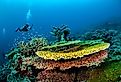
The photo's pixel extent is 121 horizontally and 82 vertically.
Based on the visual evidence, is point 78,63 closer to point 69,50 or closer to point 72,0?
point 69,50

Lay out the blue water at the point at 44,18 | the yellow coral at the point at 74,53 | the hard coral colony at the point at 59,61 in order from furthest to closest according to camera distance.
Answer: the blue water at the point at 44,18
the hard coral colony at the point at 59,61
the yellow coral at the point at 74,53

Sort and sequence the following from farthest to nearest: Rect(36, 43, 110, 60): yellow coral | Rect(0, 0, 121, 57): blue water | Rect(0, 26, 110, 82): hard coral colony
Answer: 1. Rect(0, 0, 121, 57): blue water
2. Rect(0, 26, 110, 82): hard coral colony
3. Rect(36, 43, 110, 60): yellow coral

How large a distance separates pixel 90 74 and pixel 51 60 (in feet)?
3.28

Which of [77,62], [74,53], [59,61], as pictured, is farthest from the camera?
[59,61]

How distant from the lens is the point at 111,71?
550 cm

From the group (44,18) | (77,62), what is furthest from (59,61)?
(44,18)

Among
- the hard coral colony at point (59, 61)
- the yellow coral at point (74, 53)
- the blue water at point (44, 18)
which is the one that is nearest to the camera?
the yellow coral at point (74, 53)

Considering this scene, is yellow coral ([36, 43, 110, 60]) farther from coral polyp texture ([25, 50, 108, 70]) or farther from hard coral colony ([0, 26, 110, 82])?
coral polyp texture ([25, 50, 108, 70])

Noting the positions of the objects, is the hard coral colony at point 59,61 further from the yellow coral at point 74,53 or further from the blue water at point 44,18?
the blue water at point 44,18

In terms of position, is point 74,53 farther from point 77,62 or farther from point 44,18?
point 44,18

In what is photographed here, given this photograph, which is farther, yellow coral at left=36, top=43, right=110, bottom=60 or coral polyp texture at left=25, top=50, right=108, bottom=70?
coral polyp texture at left=25, top=50, right=108, bottom=70

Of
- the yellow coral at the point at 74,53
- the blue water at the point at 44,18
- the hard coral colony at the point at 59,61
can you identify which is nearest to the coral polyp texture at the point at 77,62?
the hard coral colony at the point at 59,61

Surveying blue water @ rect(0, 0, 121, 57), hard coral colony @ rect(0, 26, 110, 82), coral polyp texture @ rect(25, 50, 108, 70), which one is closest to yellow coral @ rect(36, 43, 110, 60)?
hard coral colony @ rect(0, 26, 110, 82)

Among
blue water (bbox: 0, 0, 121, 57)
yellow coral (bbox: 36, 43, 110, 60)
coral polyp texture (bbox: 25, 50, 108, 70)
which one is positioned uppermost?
blue water (bbox: 0, 0, 121, 57)
